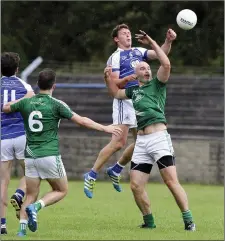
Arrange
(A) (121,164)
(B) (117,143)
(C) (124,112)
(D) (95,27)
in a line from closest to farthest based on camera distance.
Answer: (C) (124,112), (B) (117,143), (A) (121,164), (D) (95,27)

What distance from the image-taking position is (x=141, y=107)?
480 inches

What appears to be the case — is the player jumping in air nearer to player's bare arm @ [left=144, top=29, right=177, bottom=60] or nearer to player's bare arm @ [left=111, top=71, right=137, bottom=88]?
player's bare arm @ [left=111, top=71, right=137, bottom=88]

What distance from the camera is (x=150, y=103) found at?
12.2 meters

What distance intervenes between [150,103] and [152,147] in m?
0.56

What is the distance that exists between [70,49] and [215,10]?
5807 mm

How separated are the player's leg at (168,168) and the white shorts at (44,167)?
4.40 ft

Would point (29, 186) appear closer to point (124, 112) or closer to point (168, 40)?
point (168, 40)

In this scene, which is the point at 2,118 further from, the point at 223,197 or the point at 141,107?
the point at 223,197

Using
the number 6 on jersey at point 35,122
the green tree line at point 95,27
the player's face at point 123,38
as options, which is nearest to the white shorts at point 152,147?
the number 6 on jersey at point 35,122

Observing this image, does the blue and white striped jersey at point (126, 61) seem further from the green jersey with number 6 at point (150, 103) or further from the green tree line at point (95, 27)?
the green tree line at point (95, 27)

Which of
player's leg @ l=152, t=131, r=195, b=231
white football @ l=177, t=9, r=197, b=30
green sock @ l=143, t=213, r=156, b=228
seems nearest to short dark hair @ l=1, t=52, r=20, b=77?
player's leg @ l=152, t=131, r=195, b=231

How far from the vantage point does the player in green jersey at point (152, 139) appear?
1201 cm

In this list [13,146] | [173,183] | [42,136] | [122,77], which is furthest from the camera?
[122,77]

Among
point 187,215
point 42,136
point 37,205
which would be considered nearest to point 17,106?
point 42,136
